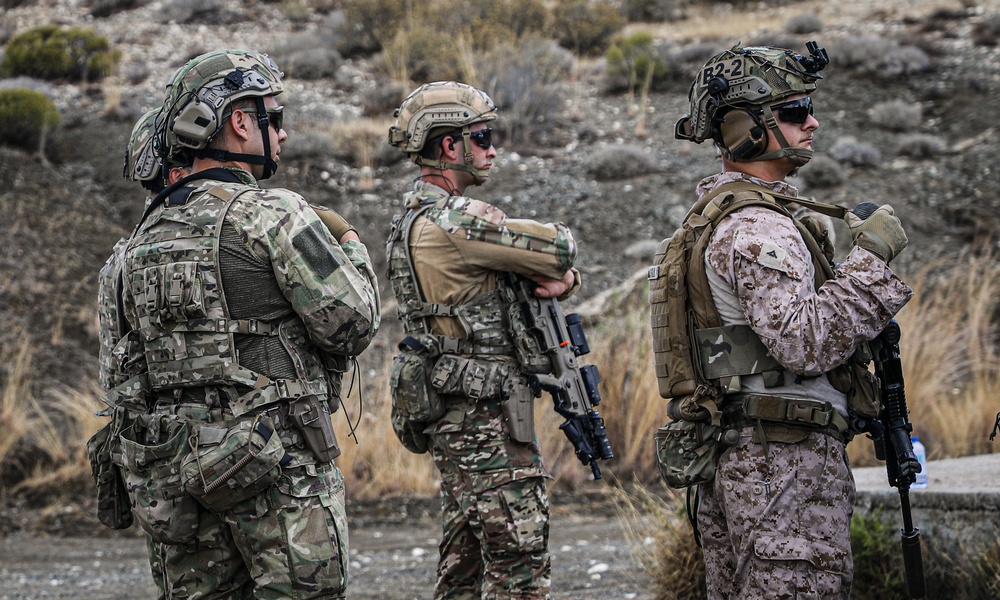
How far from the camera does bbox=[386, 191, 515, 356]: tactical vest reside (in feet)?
13.4

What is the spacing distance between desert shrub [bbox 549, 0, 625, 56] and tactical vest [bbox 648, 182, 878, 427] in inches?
681

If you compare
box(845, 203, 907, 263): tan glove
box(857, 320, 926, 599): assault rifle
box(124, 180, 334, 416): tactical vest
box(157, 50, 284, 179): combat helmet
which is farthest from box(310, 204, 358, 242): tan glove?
box(857, 320, 926, 599): assault rifle

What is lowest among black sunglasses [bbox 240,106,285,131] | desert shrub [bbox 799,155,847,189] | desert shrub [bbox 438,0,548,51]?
desert shrub [bbox 799,155,847,189]

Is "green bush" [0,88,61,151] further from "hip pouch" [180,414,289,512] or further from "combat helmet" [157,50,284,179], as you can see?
"hip pouch" [180,414,289,512]

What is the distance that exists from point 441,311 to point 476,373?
0.95ft

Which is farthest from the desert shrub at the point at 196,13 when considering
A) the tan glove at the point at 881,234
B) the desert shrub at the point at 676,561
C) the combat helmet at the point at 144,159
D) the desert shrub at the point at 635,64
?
the tan glove at the point at 881,234

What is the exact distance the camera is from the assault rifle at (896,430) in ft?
9.90

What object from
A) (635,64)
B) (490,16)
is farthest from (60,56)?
(635,64)

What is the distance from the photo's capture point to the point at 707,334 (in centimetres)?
307

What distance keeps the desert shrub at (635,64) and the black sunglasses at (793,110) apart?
1416 cm

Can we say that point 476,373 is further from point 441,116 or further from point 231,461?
point 231,461

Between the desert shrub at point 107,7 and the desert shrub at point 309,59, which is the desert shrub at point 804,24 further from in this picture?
the desert shrub at point 107,7

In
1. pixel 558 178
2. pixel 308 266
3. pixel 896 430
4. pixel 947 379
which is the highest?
pixel 308 266

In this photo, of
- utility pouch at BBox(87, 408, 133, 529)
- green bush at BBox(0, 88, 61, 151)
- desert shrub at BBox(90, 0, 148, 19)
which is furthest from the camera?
desert shrub at BBox(90, 0, 148, 19)
